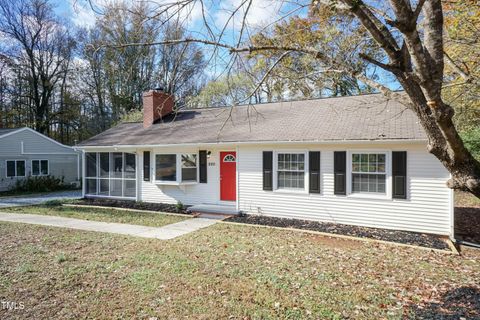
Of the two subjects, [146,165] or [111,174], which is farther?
[111,174]

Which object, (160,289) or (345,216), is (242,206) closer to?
(345,216)

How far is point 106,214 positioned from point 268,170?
611 centimetres

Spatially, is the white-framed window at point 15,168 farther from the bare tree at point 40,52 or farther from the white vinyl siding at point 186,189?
the white vinyl siding at point 186,189

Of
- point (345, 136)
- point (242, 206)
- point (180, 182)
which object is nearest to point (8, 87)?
point (180, 182)

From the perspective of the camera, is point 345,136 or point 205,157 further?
point 205,157

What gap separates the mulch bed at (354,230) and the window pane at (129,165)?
5767mm

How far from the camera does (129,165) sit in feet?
44.0

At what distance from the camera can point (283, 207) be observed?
32.6 feet

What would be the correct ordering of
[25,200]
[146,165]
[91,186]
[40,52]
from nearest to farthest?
[146,165] → [91,186] → [25,200] → [40,52]

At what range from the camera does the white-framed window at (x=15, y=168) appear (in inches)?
750

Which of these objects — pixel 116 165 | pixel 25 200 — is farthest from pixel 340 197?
pixel 25 200

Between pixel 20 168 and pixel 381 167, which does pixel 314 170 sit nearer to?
pixel 381 167

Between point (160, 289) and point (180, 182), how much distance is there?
7.36 metres

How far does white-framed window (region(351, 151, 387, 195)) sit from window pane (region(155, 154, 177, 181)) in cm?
678
